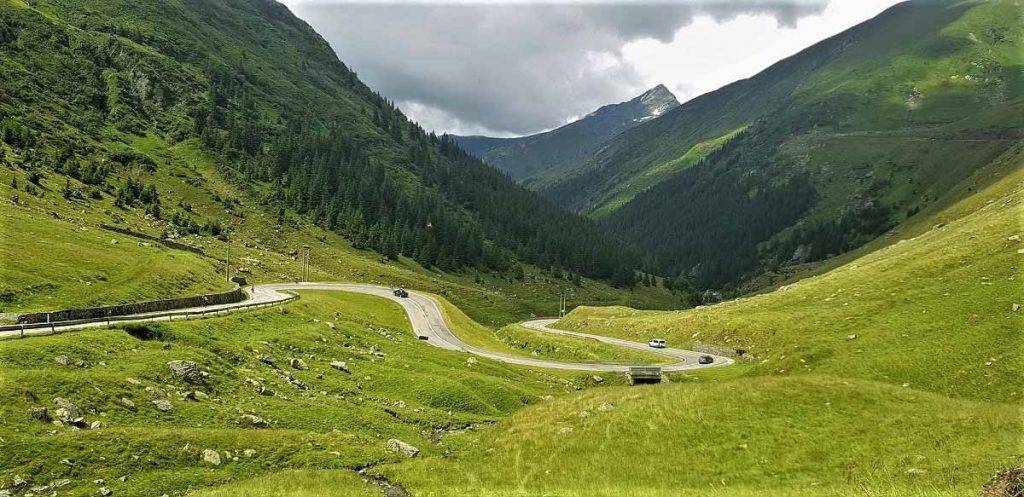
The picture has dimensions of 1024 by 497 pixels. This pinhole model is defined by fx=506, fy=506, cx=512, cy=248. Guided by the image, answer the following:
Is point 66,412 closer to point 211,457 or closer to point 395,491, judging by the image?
point 211,457

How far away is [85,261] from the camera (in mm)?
57312

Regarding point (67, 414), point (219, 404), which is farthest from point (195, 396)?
point (67, 414)

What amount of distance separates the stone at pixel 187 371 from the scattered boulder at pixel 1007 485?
3575 centimetres

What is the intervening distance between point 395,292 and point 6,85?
138216 mm

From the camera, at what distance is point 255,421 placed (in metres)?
27.3

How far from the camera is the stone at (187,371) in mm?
29219

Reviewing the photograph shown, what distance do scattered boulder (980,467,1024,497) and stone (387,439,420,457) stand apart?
2389 cm

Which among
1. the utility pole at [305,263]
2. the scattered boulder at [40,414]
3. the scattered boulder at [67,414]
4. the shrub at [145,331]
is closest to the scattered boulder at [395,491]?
the scattered boulder at [67,414]

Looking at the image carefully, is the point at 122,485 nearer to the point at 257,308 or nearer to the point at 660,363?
the point at 257,308

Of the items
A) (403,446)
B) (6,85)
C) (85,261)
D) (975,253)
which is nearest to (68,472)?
(403,446)

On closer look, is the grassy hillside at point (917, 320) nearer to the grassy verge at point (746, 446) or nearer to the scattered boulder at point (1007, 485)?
the grassy verge at point (746, 446)

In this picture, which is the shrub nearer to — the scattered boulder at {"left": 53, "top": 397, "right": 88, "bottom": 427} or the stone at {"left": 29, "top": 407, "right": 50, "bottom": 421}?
the scattered boulder at {"left": 53, "top": 397, "right": 88, "bottom": 427}

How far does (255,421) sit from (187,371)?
600 cm

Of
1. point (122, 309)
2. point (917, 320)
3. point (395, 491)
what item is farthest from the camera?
point (122, 309)
